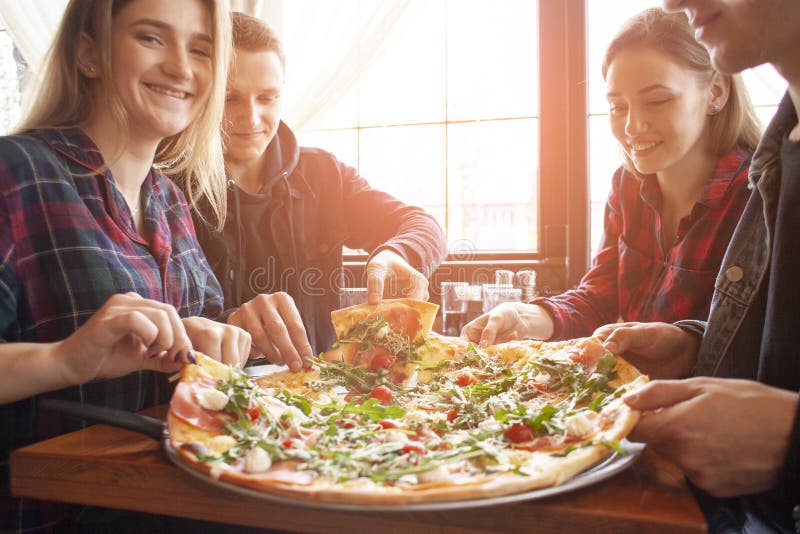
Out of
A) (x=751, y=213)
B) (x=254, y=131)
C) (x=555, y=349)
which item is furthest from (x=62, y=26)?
(x=751, y=213)

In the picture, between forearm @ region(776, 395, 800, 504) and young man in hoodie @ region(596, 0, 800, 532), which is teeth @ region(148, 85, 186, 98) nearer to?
young man in hoodie @ region(596, 0, 800, 532)

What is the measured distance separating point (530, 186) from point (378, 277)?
2.17 m

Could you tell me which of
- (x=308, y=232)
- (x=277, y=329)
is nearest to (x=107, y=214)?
(x=277, y=329)

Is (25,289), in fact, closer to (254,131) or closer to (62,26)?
(62,26)

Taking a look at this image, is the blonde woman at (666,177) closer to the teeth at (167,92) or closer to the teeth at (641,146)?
the teeth at (641,146)

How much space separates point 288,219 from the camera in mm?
2975

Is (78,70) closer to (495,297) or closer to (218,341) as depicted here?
(218,341)

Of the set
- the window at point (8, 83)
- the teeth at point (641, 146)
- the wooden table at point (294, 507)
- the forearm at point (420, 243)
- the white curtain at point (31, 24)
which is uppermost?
the white curtain at point (31, 24)

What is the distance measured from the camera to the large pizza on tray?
0.96m

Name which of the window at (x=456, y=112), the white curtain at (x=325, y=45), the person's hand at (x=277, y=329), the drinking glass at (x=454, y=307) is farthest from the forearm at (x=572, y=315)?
the white curtain at (x=325, y=45)

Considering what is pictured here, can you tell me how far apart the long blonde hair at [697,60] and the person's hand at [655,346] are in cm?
94

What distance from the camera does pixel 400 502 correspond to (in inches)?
34.4

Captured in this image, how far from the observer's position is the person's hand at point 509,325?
210 centimetres

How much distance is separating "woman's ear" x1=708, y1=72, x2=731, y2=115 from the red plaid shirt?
180mm
